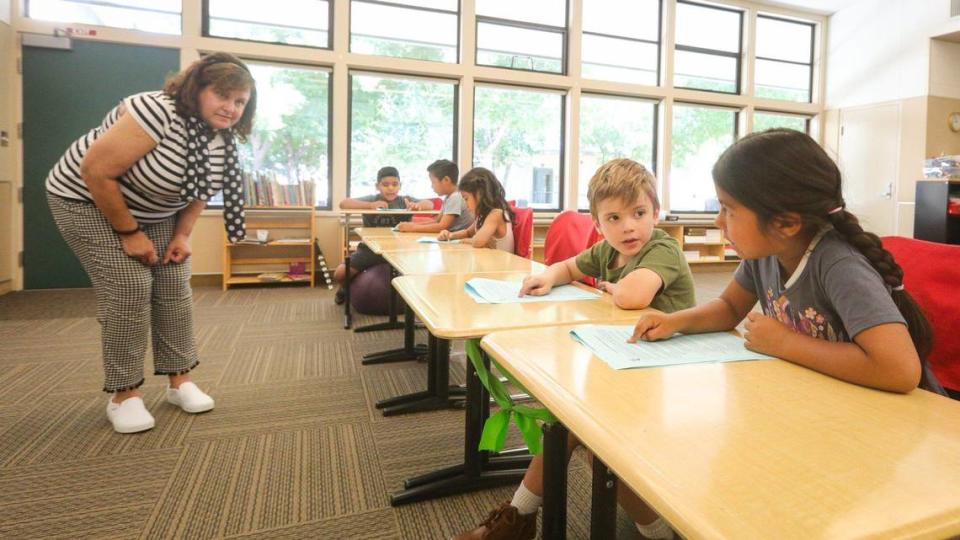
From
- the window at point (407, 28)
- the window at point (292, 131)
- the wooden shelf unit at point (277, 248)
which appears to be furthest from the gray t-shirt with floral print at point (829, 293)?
the window at point (407, 28)

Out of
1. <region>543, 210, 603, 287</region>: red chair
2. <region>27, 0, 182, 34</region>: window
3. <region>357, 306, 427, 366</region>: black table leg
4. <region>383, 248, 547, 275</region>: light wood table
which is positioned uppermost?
<region>27, 0, 182, 34</region>: window

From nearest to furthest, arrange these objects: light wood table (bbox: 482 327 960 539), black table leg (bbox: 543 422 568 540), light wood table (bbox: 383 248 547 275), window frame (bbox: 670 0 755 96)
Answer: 1. light wood table (bbox: 482 327 960 539)
2. black table leg (bbox: 543 422 568 540)
3. light wood table (bbox: 383 248 547 275)
4. window frame (bbox: 670 0 755 96)

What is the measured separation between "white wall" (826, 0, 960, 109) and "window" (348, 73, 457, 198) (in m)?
5.13

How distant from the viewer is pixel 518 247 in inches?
121

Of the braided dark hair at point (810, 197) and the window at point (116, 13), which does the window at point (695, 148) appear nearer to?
the window at point (116, 13)

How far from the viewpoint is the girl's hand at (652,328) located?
0.90 metres

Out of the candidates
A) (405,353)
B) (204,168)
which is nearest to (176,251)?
(204,168)

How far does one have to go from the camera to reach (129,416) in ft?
6.12

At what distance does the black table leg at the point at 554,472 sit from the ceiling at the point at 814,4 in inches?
296

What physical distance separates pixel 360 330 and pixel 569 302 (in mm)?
2290

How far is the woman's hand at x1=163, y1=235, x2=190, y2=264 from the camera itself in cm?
189

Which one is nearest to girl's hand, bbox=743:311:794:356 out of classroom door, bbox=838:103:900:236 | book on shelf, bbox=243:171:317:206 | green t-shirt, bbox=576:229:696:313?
green t-shirt, bbox=576:229:696:313

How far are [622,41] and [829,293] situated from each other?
20.7 feet

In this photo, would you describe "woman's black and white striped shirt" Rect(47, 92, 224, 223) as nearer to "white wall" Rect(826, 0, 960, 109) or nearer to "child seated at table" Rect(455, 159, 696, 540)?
"child seated at table" Rect(455, 159, 696, 540)
